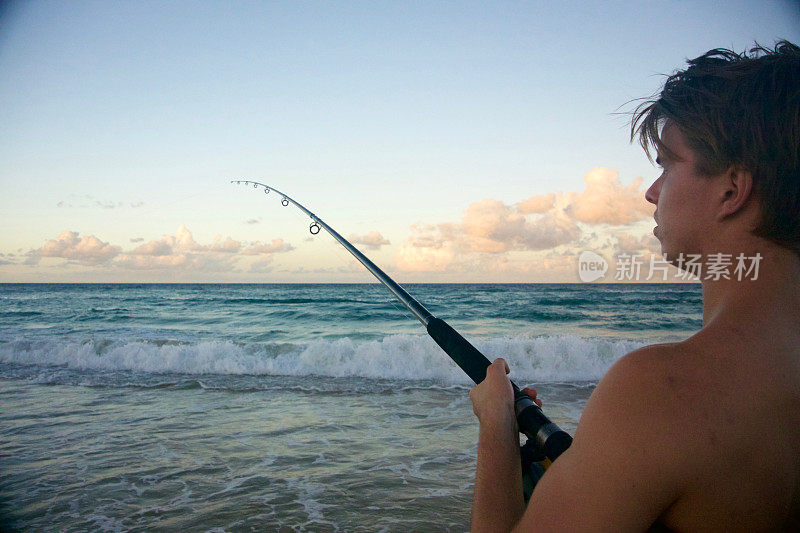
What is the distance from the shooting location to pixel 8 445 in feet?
16.6

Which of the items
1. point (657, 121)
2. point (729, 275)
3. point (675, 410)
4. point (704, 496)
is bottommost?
point (704, 496)

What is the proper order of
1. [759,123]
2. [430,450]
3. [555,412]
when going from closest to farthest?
[759,123] < [430,450] < [555,412]

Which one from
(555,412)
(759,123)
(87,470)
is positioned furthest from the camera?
(555,412)

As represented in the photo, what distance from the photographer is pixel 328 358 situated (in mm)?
10758

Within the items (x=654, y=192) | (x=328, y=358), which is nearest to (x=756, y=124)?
(x=654, y=192)

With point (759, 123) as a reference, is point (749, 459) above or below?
below

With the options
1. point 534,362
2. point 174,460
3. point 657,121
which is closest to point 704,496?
point 657,121

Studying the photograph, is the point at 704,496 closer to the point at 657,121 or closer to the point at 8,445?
the point at 657,121

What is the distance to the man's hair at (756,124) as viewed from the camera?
2.65 ft

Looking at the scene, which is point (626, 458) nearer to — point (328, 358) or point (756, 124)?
point (756, 124)

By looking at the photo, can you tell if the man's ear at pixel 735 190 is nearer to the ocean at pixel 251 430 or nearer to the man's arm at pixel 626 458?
the man's arm at pixel 626 458

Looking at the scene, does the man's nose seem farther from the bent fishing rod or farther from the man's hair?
the bent fishing rod

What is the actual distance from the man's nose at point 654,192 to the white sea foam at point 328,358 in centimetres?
821

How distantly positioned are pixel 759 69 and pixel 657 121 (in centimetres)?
19
